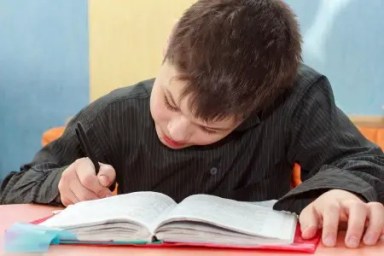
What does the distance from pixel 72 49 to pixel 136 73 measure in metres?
0.28

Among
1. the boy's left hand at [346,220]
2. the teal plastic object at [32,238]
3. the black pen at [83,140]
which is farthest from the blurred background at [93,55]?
the teal plastic object at [32,238]

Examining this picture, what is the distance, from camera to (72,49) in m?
2.54

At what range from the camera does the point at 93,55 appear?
2523mm

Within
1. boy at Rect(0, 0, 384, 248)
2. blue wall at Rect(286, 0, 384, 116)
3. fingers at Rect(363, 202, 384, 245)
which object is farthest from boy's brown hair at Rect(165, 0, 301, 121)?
blue wall at Rect(286, 0, 384, 116)

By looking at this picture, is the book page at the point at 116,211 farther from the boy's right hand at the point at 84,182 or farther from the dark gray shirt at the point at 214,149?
the dark gray shirt at the point at 214,149

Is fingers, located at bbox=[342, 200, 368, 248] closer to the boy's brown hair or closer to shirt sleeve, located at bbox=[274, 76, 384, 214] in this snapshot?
shirt sleeve, located at bbox=[274, 76, 384, 214]

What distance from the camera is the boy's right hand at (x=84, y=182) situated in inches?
→ 37.2

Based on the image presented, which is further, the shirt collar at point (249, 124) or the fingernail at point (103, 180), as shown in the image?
the shirt collar at point (249, 124)

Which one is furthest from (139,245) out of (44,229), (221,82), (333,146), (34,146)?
(34,146)

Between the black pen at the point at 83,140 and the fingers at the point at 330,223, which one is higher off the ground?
the fingers at the point at 330,223

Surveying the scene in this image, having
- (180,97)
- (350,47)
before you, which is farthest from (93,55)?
(180,97)

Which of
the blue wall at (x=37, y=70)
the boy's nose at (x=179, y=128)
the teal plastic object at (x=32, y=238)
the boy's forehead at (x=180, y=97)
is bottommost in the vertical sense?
the blue wall at (x=37, y=70)

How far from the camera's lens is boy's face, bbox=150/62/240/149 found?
2.93 ft

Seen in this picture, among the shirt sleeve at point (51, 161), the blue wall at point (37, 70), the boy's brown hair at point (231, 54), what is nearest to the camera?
the boy's brown hair at point (231, 54)
